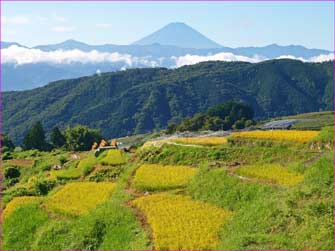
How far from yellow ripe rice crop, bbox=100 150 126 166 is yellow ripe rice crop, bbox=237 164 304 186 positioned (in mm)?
9385

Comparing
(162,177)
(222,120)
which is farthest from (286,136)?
(222,120)

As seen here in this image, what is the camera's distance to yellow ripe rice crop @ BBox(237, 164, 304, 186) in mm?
22656

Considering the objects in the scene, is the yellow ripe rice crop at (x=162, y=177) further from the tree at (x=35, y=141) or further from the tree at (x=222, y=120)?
the tree at (x=222, y=120)

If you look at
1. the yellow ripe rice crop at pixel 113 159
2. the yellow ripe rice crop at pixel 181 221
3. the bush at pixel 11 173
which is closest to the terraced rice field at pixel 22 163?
the bush at pixel 11 173

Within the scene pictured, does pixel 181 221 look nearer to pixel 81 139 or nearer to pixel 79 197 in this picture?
pixel 79 197

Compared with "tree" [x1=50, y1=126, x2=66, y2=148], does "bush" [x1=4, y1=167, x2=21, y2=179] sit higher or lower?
higher

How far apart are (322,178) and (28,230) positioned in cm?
1359

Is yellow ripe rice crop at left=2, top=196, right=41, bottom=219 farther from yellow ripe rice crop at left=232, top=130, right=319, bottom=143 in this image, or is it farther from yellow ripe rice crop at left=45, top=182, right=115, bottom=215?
yellow ripe rice crop at left=232, top=130, right=319, bottom=143

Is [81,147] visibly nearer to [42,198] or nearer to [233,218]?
[42,198]

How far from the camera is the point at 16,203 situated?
89.4 feet

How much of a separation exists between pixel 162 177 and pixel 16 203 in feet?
26.4

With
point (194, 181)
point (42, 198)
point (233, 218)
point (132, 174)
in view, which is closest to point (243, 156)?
point (194, 181)

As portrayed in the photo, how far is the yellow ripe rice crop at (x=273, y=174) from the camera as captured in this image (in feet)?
74.3

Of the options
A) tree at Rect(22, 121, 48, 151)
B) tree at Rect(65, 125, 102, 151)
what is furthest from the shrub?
Answer: tree at Rect(22, 121, 48, 151)
